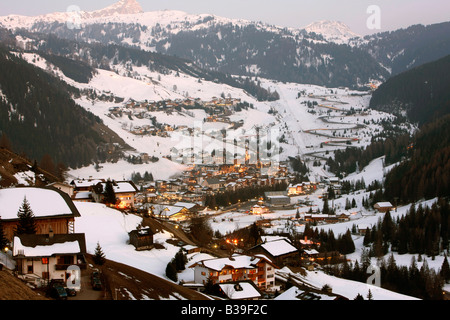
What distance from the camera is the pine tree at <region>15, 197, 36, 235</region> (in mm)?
29661

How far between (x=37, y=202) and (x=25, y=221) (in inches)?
178

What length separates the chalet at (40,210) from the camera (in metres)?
Result: 32.5

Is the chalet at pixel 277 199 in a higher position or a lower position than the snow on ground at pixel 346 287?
lower

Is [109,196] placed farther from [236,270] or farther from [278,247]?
[236,270]

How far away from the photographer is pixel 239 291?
31438mm

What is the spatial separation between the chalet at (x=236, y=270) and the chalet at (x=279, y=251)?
6.91 m

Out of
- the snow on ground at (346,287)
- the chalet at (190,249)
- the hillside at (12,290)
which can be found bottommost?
the snow on ground at (346,287)

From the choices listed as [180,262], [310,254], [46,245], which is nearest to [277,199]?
[310,254]

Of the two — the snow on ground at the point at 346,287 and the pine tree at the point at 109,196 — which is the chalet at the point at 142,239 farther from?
the pine tree at the point at 109,196

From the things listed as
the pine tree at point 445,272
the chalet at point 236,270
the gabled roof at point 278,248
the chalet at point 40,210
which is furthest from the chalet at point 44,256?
the pine tree at point 445,272

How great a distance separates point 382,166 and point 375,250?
220ft

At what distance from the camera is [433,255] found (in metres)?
59.4
